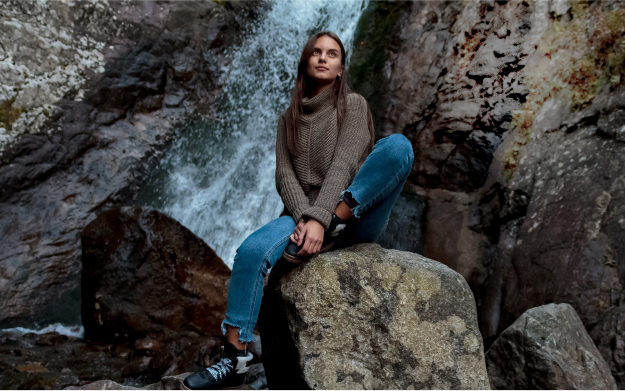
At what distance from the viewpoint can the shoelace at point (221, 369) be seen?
2129 mm

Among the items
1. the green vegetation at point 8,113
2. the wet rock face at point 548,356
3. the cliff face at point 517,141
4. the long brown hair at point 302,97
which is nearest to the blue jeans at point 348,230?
the long brown hair at point 302,97

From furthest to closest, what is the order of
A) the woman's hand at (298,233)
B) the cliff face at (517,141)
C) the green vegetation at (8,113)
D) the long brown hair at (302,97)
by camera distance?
the green vegetation at (8,113), the cliff face at (517,141), the long brown hair at (302,97), the woman's hand at (298,233)

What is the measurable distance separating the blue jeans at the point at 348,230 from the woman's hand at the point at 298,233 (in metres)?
0.03

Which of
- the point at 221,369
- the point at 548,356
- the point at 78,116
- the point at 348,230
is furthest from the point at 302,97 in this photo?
the point at 78,116

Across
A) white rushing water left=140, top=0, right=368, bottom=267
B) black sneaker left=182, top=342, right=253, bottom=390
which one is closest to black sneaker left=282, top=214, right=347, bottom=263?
black sneaker left=182, top=342, right=253, bottom=390

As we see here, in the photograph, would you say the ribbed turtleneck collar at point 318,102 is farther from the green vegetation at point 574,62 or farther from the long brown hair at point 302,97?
the green vegetation at point 574,62

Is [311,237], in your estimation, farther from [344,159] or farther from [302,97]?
[302,97]

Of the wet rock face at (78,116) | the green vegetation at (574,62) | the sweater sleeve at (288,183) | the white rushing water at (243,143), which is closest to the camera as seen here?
the sweater sleeve at (288,183)

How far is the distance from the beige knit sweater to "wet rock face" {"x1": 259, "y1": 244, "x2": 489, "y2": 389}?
1.25 ft

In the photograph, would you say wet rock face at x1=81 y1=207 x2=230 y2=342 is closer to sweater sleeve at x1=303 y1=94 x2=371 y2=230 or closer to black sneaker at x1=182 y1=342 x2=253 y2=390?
black sneaker at x1=182 y1=342 x2=253 y2=390

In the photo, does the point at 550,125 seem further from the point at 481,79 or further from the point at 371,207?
the point at 371,207

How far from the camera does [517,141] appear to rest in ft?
15.0

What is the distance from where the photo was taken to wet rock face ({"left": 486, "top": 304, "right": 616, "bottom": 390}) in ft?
9.17

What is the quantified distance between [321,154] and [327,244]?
524 millimetres
